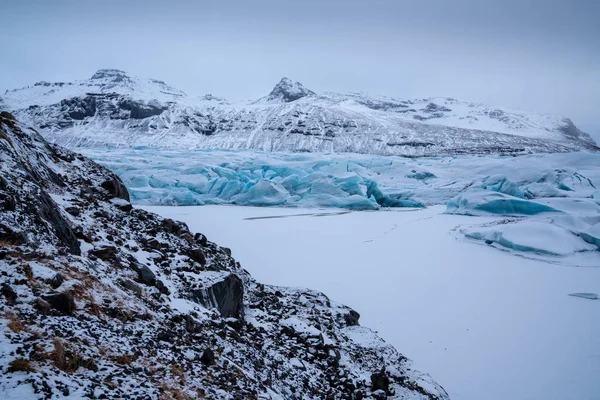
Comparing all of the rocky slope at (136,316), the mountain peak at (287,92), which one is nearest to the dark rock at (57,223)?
the rocky slope at (136,316)

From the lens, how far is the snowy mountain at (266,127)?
59.8 m

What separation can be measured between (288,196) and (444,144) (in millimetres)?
45528

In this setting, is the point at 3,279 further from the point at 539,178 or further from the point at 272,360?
the point at 539,178

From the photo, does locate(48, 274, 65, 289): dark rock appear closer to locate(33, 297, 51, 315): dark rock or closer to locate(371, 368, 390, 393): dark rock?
locate(33, 297, 51, 315): dark rock

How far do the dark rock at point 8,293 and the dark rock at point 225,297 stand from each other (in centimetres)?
188

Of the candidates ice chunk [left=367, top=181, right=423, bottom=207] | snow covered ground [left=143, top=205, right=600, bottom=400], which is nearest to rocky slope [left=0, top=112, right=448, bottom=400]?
snow covered ground [left=143, top=205, right=600, bottom=400]

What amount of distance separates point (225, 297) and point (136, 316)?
1.42 meters

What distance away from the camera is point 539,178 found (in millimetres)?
21281

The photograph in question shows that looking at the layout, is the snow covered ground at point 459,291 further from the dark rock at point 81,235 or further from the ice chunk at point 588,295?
the dark rock at point 81,235

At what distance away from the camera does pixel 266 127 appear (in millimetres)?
66500

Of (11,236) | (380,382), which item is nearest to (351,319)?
(380,382)

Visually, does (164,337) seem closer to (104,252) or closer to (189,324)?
(189,324)

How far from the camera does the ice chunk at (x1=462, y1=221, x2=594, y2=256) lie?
10477 millimetres

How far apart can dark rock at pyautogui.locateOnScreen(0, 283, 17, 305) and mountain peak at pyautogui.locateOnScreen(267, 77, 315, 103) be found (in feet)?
351
